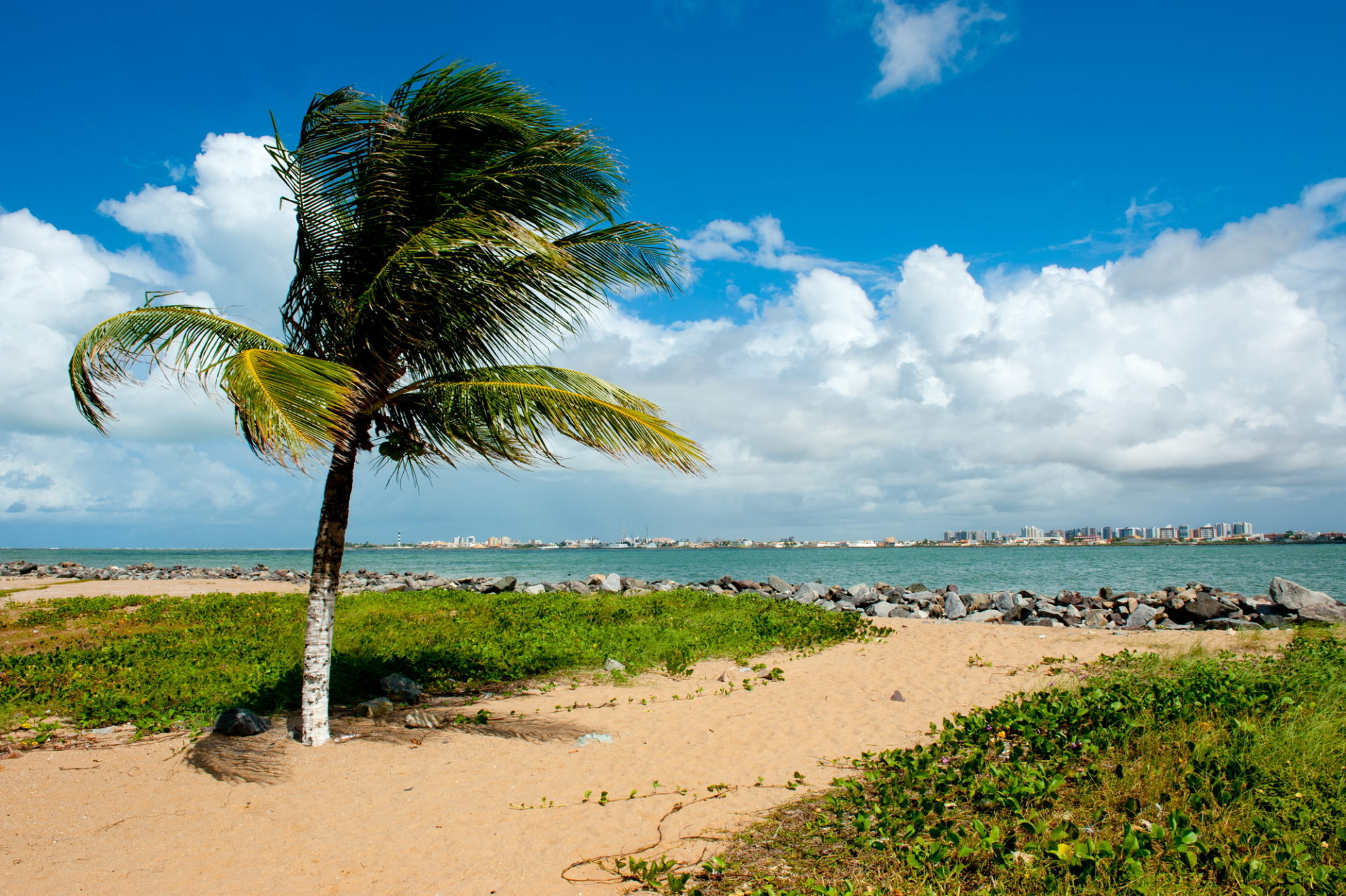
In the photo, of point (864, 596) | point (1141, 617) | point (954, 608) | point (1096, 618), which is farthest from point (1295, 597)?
point (864, 596)

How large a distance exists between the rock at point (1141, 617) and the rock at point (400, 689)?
51.8 ft

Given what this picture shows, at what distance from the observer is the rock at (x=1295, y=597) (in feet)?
51.5

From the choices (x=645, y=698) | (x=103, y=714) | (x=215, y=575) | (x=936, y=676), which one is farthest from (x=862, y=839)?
(x=215, y=575)

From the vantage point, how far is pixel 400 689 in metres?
9.14

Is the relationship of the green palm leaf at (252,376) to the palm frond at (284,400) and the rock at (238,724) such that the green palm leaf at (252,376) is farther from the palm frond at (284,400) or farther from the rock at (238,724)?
the rock at (238,724)

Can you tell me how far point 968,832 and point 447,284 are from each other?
19.8 feet

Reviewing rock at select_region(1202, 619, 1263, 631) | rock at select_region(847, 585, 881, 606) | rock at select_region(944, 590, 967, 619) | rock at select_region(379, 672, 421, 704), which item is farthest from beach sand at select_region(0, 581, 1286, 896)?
rock at select_region(847, 585, 881, 606)

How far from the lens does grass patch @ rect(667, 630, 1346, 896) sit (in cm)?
364

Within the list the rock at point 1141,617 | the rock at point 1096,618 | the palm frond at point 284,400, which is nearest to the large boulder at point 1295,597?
the rock at point 1141,617

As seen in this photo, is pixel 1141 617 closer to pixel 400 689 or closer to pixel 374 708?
pixel 400 689

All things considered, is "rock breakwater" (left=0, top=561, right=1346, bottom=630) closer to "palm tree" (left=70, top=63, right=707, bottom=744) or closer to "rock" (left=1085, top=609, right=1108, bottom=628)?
"rock" (left=1085, top=609, right=1108, bottom=628)

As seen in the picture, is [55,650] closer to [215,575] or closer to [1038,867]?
[1038,867]

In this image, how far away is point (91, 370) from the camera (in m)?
6.10

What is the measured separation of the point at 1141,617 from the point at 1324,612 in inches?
133
